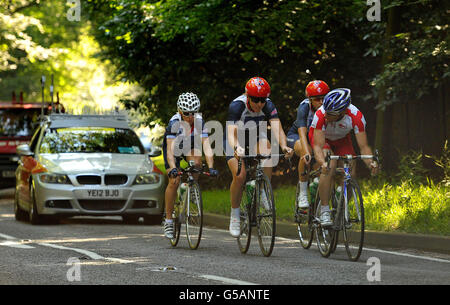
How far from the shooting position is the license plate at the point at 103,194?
574 inches

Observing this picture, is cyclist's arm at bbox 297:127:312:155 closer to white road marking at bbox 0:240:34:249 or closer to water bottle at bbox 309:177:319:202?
water bottle at bbox 309:177:319:202

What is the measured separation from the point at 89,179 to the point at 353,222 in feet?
19.1

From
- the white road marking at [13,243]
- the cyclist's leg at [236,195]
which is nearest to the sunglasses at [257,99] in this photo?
the cyclist's leg at [236,195]

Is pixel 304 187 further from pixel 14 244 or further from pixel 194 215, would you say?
pixel 14 244

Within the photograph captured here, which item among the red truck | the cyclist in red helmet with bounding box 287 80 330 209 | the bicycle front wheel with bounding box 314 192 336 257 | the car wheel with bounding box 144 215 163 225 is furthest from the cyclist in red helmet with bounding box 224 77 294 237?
the red truck

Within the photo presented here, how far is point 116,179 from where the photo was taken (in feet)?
48.6

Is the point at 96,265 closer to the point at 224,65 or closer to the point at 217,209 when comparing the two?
the point at 217,209

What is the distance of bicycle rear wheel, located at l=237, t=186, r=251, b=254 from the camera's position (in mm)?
10828

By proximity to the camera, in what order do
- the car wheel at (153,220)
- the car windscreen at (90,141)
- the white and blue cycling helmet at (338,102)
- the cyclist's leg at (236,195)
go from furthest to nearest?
the car windscreen at (90,141) < the car wheel at (153,220) < the cyclist's leg at (236,195) < the white and blue cycling helmet at (338,102)

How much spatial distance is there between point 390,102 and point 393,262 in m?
7.26

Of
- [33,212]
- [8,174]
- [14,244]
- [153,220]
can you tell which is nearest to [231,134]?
[14,244]

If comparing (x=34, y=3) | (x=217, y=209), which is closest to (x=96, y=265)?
(x=217, y=209)

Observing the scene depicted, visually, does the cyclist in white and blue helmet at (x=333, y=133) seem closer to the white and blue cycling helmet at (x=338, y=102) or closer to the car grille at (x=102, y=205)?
the white and blue cycling helmet at (x=338, y=102)

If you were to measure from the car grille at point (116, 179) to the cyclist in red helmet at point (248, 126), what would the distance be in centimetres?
408
